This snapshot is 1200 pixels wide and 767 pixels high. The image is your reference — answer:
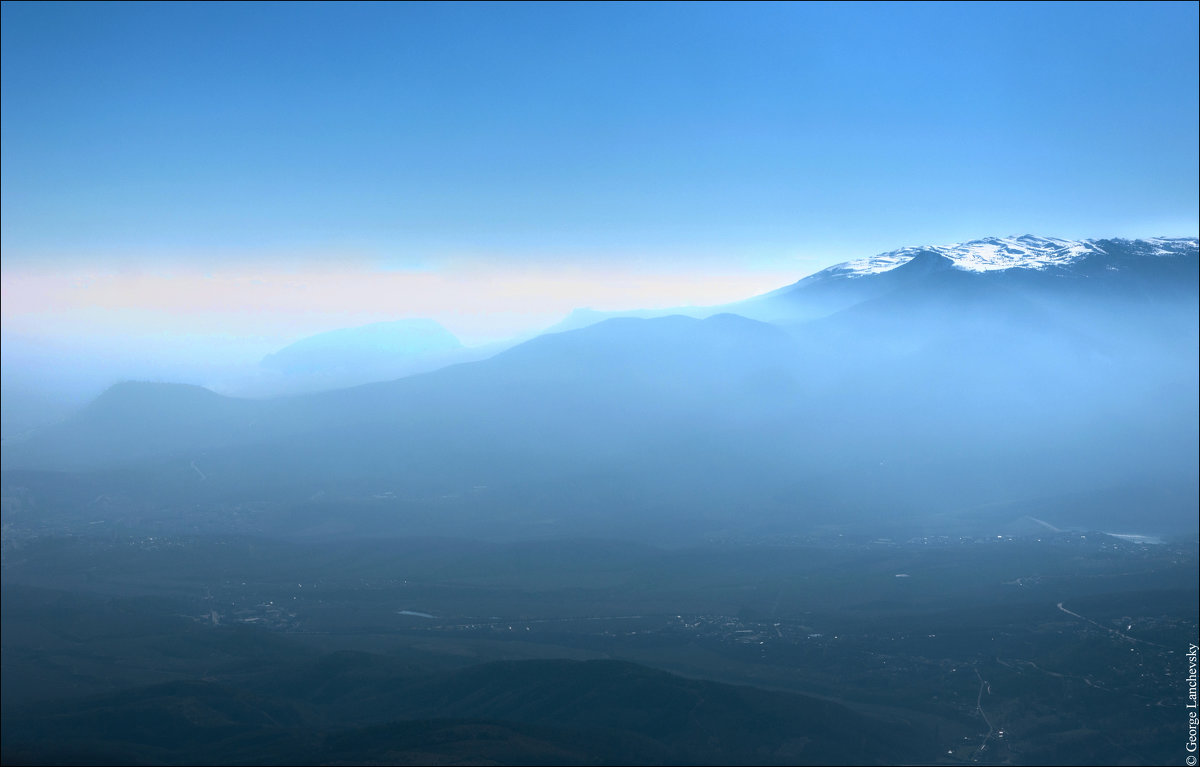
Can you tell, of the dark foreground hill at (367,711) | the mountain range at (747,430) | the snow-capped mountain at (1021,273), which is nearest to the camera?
the dark foreground hill at (367,711)

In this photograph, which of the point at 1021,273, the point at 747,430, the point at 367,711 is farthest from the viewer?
the point at 1021,273

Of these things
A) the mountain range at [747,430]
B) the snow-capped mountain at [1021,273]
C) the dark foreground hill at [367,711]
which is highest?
the snow-capped mountain at [1021,273]

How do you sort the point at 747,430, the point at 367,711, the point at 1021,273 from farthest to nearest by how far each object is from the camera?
the point at 1021,273 < the point at 747,430 < the point at 367,711

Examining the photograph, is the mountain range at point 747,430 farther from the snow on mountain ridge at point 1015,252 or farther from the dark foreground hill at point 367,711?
the dark foreground hill at point 367,711

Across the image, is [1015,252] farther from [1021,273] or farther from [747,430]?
[747,430]

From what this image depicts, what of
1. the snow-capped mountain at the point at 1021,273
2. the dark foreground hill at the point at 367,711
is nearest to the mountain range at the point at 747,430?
the snow-capped mountain at the point at 1021,273

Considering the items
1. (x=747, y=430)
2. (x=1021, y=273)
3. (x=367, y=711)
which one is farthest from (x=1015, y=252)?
(x=367, y=711)

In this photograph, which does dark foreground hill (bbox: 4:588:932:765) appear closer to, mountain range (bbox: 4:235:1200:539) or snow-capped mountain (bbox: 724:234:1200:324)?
mountain range (bbox: 4:235:1200:539)

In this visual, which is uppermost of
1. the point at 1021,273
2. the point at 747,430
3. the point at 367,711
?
the point at 1021,273

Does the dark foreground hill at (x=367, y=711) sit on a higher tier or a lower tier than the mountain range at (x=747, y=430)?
lower

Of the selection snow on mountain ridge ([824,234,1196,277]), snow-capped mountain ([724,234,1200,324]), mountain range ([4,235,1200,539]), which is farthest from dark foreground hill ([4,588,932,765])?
snow on mountain ridge ([824,234,1196,277])
